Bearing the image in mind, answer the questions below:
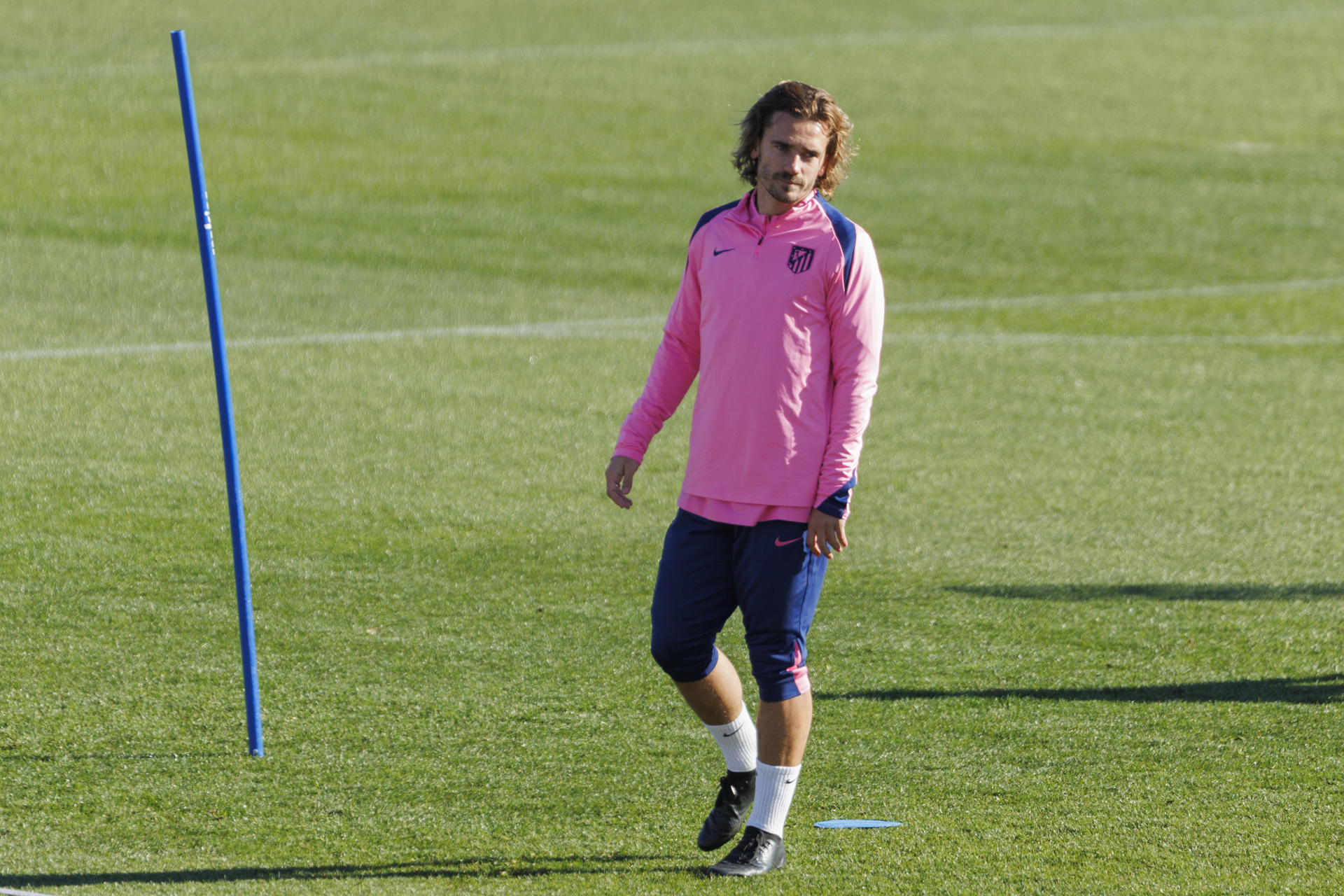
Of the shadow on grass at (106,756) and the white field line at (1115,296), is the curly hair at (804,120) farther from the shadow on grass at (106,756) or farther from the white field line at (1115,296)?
the white field line at (1115,296)

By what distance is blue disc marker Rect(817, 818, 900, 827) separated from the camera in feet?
16.7

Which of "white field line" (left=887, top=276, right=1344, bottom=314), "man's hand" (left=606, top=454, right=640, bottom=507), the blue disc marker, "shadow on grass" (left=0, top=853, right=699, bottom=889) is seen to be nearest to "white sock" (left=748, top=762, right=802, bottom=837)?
"shadow on grass" (left=0, top=853, right=699, bottom=889)

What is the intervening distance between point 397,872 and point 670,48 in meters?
25.6

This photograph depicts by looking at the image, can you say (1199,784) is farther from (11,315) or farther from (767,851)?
(11,315)

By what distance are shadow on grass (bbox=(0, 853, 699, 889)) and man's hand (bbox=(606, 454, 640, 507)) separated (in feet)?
3.21

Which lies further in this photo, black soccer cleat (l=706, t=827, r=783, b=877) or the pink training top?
black soccer cleat (l=706, t=827, r=783, b=877)

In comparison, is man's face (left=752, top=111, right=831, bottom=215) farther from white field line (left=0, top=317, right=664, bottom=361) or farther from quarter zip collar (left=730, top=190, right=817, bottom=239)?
white field line (left=0, top=317, right=664, bottom=361)

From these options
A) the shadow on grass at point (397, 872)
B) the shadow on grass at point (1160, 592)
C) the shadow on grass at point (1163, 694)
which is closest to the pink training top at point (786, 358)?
the shadow on grass at point (397, 872)

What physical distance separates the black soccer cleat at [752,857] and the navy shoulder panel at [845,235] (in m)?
1.49

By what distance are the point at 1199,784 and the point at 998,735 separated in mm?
716

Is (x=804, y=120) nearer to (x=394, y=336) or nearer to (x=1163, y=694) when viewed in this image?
(x=1163, y=694)

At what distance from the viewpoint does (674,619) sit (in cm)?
470

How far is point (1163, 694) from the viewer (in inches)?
254

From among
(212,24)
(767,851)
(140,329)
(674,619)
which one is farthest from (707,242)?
(212,24)
